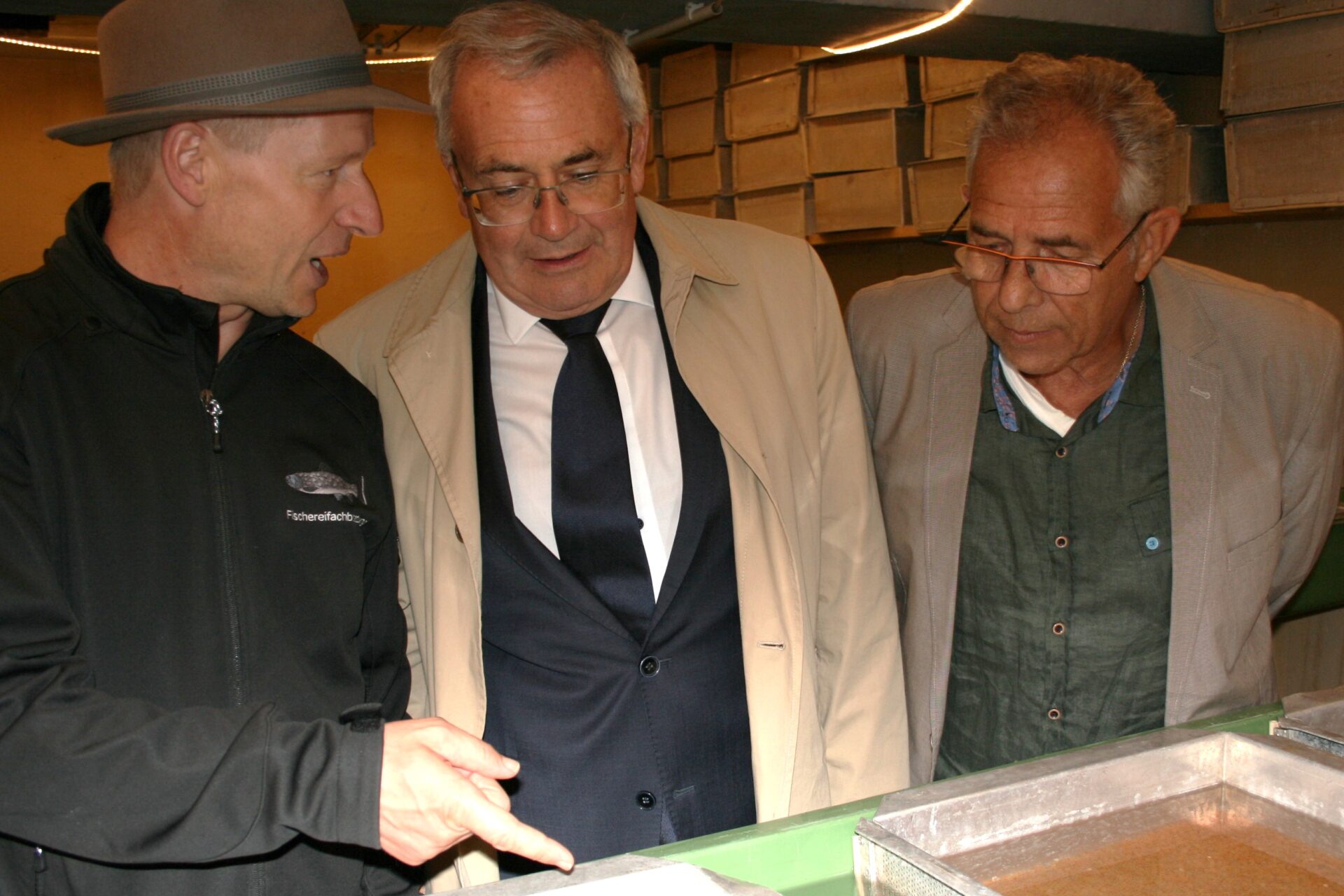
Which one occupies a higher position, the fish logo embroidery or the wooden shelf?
the wooden shelf

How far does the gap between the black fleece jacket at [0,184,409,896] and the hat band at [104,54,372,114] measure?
145 mm

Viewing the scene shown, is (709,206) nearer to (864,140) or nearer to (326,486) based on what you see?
(864,140)

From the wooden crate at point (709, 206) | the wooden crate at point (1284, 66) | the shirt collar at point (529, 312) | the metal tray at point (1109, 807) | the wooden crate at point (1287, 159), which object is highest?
the wooden crate at point (1284, 66)

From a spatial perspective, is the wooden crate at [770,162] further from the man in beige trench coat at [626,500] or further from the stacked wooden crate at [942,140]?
the man in beige trench coat at [626,500]

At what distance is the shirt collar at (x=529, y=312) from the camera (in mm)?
1708

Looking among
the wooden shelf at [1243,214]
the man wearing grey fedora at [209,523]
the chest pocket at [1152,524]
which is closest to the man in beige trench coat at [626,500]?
the man wearing grey fedora at [209,523]

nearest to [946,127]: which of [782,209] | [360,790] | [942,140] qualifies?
[942,140]

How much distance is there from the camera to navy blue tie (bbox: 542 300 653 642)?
5.23 feet

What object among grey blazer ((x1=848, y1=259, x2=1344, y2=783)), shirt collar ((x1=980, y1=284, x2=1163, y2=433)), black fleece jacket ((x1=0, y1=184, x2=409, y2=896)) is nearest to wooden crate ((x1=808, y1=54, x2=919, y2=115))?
grey blazer ((x1=848, y1=259, x2=1344, y2=783))

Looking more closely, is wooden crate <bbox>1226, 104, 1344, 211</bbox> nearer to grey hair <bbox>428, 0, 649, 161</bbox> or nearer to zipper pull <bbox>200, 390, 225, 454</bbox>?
grey hair <bbox>428, 0, 649, 161</bbox>

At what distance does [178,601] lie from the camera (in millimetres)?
1250

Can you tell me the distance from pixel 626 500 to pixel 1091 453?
696 mm

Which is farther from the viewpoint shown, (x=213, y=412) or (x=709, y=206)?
(x=709, y=206)

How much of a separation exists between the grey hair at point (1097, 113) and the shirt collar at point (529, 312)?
534 millimetres
